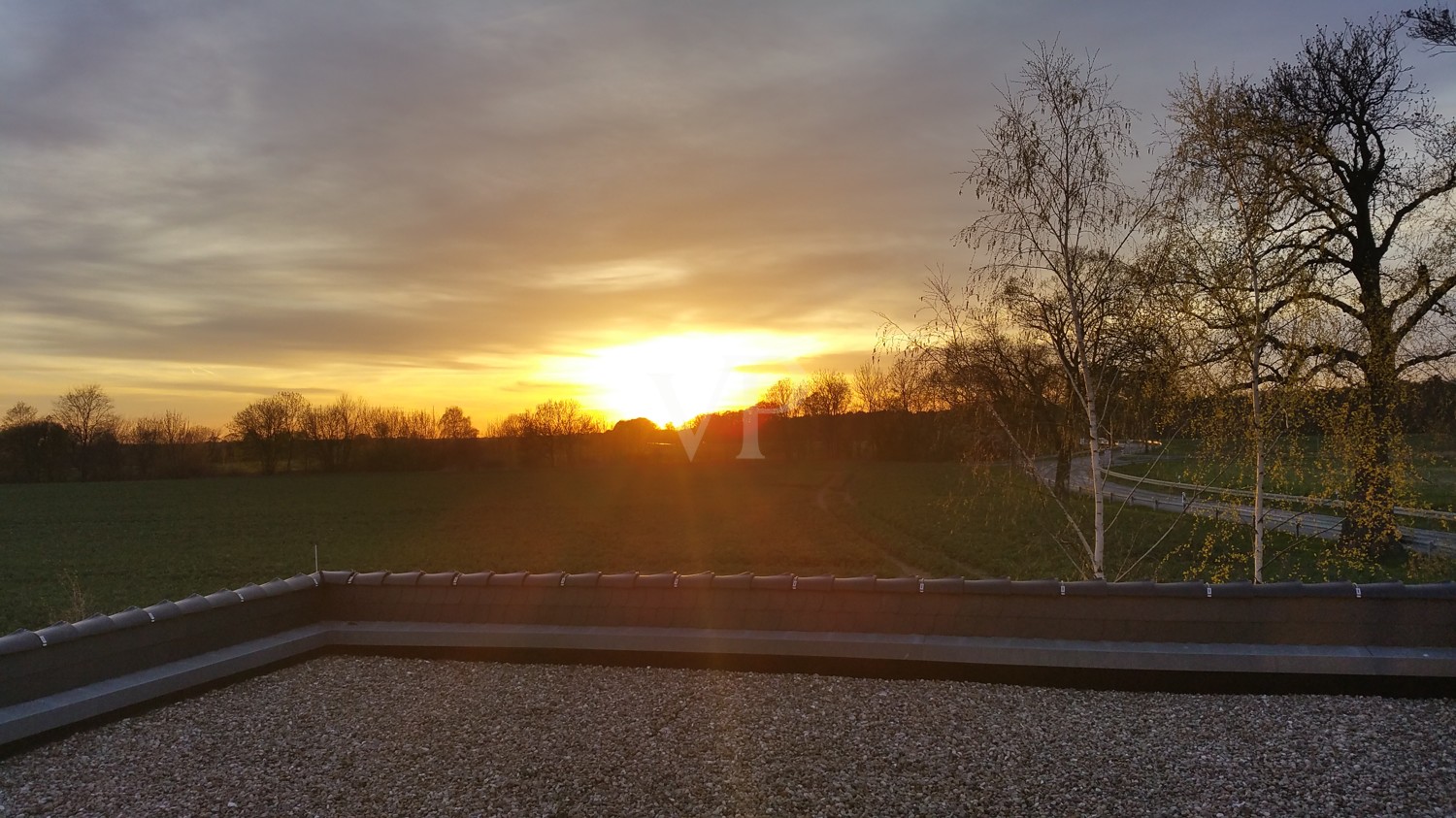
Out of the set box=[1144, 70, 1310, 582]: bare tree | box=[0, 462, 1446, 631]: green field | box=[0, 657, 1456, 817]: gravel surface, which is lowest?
box=[0, 462, 1446, 631]: green field

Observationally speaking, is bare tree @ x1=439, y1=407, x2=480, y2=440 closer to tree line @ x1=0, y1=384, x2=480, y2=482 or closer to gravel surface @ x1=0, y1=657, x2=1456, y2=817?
tree line @ x1=0, y1=384, x2=480, y2=482

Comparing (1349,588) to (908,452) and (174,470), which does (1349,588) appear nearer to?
(908,452)

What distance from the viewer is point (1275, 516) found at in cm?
1909

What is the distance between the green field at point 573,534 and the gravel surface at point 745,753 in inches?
207

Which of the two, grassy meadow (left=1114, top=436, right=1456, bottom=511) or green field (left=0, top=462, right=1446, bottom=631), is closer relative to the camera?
grassy meadow (left=1114, top=436, right=1456, bottom=511)

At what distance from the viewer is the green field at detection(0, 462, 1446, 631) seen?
1922 centimetres

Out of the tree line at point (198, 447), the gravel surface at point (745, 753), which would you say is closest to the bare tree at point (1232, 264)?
the gravel surface at point (745, 753)

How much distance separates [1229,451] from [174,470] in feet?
241

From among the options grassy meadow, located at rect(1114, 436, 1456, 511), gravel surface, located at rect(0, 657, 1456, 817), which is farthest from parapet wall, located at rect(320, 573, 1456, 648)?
grassy meadow, located at rect(1114, 436, 1456, 511)

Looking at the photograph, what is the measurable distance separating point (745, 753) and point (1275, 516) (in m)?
17.1

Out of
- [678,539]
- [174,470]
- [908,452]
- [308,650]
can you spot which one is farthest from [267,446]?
[308,650]

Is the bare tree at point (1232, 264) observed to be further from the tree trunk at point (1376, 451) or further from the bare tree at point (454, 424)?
the bare tree at point (454, 424)

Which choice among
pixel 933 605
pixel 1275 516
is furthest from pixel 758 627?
pixel 1275 516

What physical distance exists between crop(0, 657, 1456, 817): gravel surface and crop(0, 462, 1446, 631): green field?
5.26 meters
